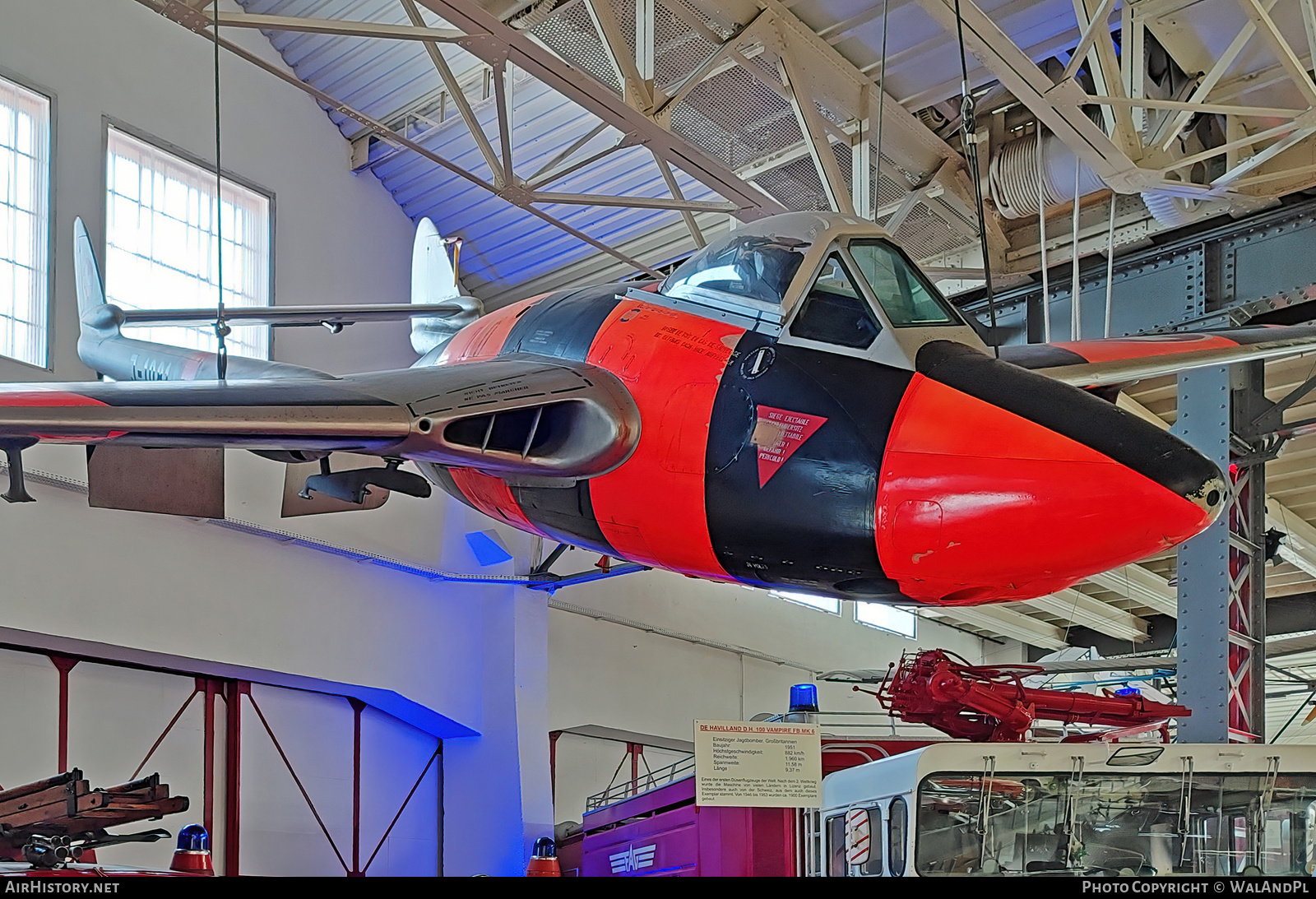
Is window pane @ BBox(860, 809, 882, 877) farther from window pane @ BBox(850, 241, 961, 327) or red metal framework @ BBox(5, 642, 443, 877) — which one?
red metal framework @ BBox(5, 642, 443, 877)

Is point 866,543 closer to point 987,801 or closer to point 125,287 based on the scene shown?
point 987,801

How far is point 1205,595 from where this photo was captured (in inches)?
405

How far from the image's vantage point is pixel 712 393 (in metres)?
4.74

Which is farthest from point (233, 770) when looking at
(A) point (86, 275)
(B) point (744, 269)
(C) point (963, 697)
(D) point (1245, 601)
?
(B) point (744, 269)

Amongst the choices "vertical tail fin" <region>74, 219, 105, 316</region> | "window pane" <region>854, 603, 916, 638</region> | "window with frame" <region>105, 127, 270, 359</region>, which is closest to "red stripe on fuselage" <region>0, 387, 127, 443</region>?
"vertical tail fin" <region>74, 219, 105, 316</region>

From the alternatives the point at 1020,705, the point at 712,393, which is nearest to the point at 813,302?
the point at 712,393

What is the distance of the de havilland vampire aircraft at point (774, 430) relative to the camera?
4227 millimetres

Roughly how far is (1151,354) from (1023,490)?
1.63 metres

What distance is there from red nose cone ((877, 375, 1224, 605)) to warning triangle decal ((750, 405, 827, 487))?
0.30 m

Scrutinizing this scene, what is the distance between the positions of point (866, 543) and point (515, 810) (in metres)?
12.3

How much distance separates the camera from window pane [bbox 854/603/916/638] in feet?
78.1

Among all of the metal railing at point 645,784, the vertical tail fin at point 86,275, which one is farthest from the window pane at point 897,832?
the vertical tail fin at point 86,275

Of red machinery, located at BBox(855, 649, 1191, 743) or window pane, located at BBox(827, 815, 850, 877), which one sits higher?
red machinery, located at BBox(855, 649, 1191, 743)


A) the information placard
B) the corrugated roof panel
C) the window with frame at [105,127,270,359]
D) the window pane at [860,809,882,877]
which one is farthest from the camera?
the corrugated roof panel
